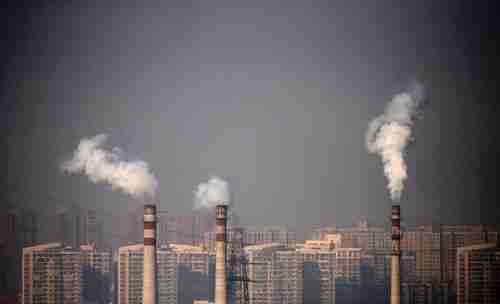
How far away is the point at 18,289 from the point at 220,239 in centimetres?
1182

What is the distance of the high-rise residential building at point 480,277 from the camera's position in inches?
1080

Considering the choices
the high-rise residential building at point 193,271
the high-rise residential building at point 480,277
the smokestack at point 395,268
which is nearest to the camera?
the smokestack at point 395,268

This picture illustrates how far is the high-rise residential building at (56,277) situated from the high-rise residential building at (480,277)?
1102cm

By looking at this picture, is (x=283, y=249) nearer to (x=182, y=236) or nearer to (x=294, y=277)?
(x=294, y=277)

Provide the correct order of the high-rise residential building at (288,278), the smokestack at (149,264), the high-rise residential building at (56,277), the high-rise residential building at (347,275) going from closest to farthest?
the smokestack at (149,264) → the high-rise residential building at (56,277) → the high-rise residential building at (288,278) → the high-rise residential building at (347,275)

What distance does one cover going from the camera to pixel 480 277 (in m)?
27.5

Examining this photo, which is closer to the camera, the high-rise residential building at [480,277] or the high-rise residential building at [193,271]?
the high-rise residential building at [480,277]

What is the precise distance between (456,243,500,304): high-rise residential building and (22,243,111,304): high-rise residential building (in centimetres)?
1102

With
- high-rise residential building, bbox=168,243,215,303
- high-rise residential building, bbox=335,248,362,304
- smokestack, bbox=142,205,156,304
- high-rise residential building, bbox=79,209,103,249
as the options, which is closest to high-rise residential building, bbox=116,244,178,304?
high-rise residential building, bbox=168,243,215,303

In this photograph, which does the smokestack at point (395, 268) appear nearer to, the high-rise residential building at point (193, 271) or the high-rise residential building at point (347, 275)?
the high-rise residential building at point (347, 275)

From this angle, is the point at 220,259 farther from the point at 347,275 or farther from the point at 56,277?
the point at 347,275

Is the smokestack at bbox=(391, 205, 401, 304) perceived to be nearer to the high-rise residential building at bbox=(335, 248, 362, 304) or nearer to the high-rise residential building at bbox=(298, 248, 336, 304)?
the high-rise residential building at bbox=(298, 248, 336, 304)

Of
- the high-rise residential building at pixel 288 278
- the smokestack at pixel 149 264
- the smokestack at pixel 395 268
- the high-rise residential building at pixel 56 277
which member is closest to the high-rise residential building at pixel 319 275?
the high-rise residential building at pixel 288 278

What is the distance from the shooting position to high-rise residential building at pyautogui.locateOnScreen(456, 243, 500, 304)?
2744cm
